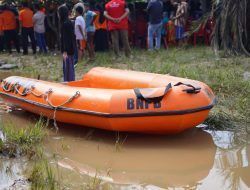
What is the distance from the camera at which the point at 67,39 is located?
6.75m

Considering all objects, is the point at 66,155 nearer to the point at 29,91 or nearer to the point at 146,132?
the point at 146,132

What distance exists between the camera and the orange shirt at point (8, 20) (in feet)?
38.9

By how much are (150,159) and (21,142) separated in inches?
55.3

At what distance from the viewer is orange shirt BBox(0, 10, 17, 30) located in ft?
38.9

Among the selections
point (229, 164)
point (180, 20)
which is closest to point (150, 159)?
point (229, 164)

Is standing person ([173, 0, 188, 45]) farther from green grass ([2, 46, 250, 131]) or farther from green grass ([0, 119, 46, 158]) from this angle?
green grass ([0, 119, 46, 158])

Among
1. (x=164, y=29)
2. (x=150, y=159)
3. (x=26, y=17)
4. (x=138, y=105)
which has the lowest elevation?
(x=150, y=159)

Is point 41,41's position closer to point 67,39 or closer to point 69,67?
point 69,67

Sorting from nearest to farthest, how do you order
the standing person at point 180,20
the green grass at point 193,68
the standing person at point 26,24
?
the green grass at point 193,68 < the standing person at point 180,20 < the standing person at point 26,24

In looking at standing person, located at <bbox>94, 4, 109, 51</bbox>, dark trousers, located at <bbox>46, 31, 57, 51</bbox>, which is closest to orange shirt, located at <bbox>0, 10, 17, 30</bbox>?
dark trousers, located at <bbox>46, 31, 57, 51</bbox>

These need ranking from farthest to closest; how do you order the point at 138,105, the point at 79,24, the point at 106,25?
1. the point at 106,25
2. the point at 79,24
3. the point at 138,105

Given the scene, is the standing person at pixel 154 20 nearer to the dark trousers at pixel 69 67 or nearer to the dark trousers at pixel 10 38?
the dark trousers at pixel 10 38

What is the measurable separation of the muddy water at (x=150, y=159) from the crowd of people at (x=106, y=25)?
4842 mm

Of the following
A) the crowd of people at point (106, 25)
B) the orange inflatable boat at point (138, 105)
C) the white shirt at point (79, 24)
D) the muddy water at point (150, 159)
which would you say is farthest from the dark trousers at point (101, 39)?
the muddy water at point (150, 159)
